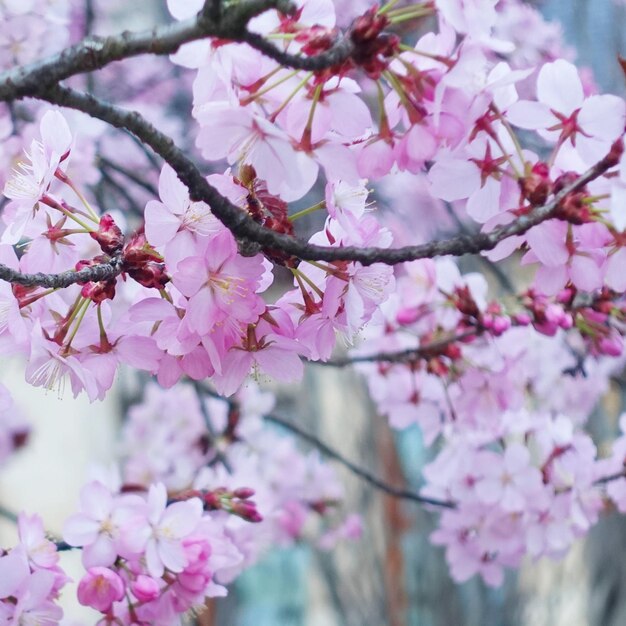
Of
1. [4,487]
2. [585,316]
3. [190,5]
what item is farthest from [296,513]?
[4,487]

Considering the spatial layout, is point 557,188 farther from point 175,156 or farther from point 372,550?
point 372,550

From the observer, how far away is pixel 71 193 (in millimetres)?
755

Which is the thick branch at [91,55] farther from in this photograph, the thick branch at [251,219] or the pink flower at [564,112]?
the pink flower at [564,112]

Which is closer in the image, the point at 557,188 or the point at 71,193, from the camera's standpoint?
the point at 557,188

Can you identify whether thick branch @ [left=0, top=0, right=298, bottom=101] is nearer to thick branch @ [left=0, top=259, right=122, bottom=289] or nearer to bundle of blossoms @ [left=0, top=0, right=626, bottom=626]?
bundle of blossoms @ [left=0, top=0, right=626, bottom=626]

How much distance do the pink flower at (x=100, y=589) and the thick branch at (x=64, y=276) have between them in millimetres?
400

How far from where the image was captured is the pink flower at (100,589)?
871 millimetres

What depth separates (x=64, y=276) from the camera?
0.60 meters

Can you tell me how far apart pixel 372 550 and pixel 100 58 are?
3.09m

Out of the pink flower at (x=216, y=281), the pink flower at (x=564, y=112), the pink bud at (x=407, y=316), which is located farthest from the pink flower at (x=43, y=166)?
the pink bud at (x=407, y=316)

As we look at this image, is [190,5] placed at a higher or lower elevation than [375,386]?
lower

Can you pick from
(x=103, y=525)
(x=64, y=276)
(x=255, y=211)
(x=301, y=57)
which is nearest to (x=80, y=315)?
(x=64, y=276)

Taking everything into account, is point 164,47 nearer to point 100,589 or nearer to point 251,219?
point 251,219

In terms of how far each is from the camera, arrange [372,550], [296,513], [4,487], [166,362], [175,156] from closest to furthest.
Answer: [175,156]
[166,362]
[296,513]
[372,550]
[4,487]
